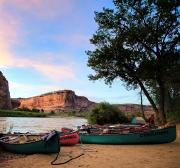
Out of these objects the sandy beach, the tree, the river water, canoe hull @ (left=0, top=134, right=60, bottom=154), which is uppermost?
the tree

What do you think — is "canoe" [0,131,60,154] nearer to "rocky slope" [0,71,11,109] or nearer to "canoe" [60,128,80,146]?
"canoe" [60,128,80,146]

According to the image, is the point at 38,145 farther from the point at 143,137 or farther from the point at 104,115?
the point at 104,115

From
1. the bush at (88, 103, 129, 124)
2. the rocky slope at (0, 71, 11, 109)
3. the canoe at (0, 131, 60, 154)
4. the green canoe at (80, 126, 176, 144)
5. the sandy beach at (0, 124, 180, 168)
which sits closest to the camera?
the sandy beach at (0, 124, 180, 168)

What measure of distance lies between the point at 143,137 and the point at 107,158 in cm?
717

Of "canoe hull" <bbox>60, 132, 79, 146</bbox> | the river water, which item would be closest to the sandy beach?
"canoe hull" <bbox>60, 132, 79, 146</bbox>

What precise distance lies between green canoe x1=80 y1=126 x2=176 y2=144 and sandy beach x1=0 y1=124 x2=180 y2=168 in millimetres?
2046

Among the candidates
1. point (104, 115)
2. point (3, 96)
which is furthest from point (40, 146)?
point (3, 96)

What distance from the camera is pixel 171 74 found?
39188 millimetres

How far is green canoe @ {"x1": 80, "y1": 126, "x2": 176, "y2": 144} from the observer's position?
25.5 m

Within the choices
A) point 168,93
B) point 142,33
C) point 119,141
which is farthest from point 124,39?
point 168,93

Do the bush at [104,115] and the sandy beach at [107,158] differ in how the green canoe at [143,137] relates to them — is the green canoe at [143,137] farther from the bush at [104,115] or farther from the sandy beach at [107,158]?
the bush at [104,115]

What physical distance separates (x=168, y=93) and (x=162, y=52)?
1338 centimetres

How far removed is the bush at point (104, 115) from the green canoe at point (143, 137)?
20.4 metres

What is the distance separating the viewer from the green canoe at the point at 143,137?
25516 mm
